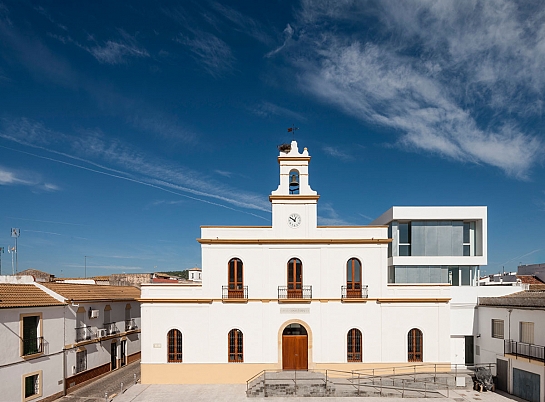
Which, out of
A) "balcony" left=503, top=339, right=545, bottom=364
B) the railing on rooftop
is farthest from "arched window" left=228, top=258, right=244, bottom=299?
"balcony" left=503, top=339, right=545, bottom=364

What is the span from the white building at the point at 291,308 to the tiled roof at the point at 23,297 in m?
5.30

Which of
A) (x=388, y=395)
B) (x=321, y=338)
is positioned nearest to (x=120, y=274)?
(x=321, y=338)

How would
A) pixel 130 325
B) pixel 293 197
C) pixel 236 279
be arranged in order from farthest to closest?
pixel 130 325
pixel 293 197
pixel 236 279

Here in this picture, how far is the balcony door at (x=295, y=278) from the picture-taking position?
2312 centimetres

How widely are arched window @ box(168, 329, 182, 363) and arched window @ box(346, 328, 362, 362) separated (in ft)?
33.7

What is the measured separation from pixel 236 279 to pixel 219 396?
649cm

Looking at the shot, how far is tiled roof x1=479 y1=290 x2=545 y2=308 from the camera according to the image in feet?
63.5

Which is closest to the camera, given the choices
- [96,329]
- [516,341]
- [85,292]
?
[516,341]

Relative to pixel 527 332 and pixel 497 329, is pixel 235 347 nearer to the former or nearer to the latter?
pixel 497 329

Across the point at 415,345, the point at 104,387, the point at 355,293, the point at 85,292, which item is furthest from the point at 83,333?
the point at 415,345

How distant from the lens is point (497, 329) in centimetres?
2245

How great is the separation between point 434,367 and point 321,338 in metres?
7.00

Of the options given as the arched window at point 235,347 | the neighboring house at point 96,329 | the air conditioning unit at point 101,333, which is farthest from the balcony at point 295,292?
the air conditioning unit at point 101,333

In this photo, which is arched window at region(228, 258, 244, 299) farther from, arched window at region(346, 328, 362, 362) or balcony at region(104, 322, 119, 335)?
balcony at region(104, 322, 119, 335)
